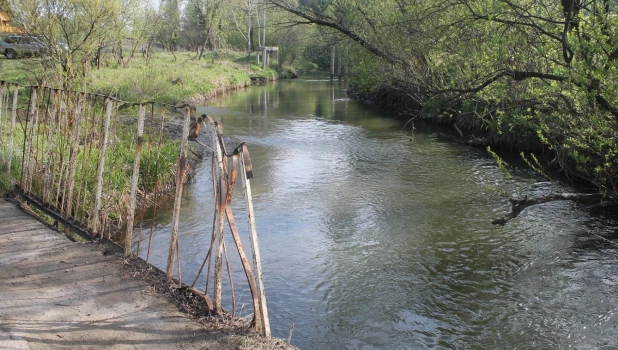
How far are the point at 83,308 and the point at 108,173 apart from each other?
550 cm

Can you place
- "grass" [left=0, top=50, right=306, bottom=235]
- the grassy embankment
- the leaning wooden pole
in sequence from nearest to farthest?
the leaning wooden pole → "grass" [left=0, top=50, right=306, bottom=235] → the grassy embankment

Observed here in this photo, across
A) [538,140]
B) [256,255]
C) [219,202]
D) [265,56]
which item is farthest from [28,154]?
[265,56]

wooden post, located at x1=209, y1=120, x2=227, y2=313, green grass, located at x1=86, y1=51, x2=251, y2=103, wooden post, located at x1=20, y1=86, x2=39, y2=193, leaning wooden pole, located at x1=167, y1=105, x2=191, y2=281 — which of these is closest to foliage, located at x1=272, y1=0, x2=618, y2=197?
wooden post, located at x1=209, y1=120, x2=227, y2=313

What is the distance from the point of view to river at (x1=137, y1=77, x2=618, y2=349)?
6.77 metres

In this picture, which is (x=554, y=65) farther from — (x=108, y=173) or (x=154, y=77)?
(x=154, y=77)

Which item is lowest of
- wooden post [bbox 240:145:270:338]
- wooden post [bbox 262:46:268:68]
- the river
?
the river

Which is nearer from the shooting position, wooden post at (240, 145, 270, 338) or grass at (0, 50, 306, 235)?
wooden post at (240, 145, 270, 338)

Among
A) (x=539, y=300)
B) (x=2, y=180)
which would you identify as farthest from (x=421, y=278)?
(x=2, y=180)

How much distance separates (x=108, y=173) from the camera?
32.5 ft

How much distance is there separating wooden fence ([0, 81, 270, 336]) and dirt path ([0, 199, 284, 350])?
30 centimetres

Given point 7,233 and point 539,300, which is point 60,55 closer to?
point 7,233

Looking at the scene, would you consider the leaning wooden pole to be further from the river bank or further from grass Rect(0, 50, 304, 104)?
grass Rect(0, 50, 304, 104)

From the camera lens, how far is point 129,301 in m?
4.89

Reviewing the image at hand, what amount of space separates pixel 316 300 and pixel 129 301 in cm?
313
